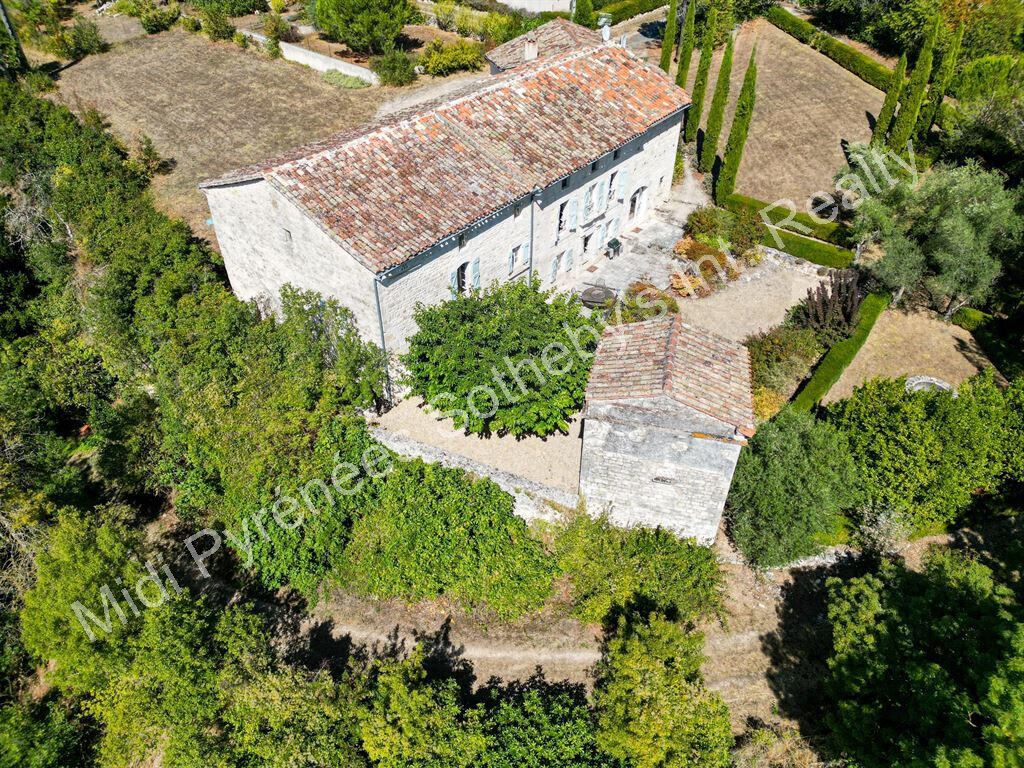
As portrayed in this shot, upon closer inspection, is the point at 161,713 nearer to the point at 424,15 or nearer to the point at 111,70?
the point at 111,70

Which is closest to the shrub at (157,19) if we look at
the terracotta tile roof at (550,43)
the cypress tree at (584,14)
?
the cypress tree at (584,14)

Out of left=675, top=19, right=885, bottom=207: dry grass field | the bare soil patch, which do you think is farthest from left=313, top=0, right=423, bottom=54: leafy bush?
the bare soil patch

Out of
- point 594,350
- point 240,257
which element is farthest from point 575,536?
point 240,257

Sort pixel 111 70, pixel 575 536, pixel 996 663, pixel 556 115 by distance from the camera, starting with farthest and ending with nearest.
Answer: pixel 111 70, pixel 556 115, pixel 575 536, pixel 996 663

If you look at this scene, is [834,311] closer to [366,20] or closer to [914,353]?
[914,353]

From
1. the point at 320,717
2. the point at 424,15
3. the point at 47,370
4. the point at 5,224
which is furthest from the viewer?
the point at 424,15

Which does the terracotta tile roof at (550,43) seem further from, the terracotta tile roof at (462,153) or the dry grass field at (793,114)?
the dry grass field at (793,114)

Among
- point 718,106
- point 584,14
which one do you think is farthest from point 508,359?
point 584,14
